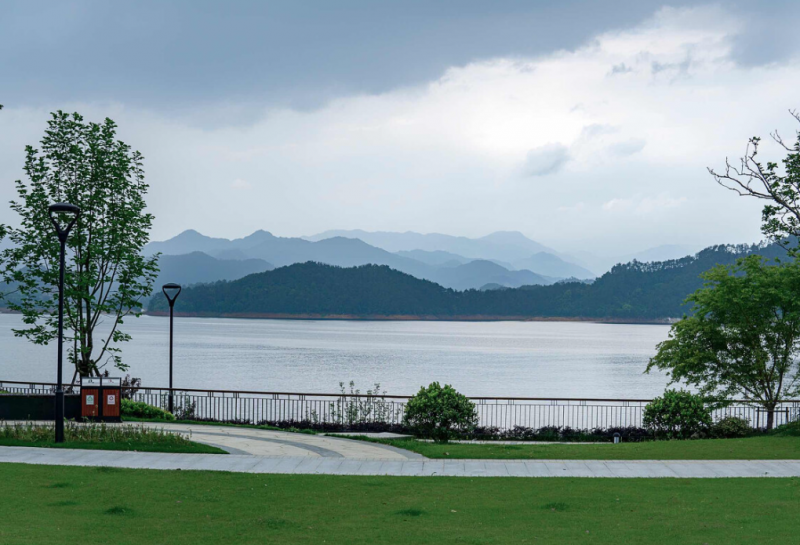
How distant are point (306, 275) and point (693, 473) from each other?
497 feet

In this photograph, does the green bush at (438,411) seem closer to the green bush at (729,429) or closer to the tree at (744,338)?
the green bush at (729,429)

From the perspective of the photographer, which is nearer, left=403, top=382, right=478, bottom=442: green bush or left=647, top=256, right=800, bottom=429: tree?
left=403, top=382, right=478, bottom=442: green bush

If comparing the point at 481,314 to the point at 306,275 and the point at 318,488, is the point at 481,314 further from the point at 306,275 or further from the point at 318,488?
the point at 318,488

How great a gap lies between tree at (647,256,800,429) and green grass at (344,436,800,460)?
498 centimetres

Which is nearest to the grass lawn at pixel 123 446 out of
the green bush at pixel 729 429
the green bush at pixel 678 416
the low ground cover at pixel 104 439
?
the low ground cover at pixel 104 439

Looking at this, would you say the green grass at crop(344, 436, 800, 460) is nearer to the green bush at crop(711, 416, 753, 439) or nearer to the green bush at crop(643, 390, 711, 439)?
the green bush at crop(643, 390, 711, 439)

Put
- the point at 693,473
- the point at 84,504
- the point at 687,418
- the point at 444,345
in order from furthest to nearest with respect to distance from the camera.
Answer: the point at 444,345 < the point at 687,418 < the point at 693,473 < the point at 84,504

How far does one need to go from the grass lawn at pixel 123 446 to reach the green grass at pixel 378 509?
2.73 meters

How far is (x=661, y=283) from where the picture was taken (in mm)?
153125

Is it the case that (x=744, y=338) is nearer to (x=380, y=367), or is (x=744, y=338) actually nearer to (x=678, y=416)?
(x=678, y=416)

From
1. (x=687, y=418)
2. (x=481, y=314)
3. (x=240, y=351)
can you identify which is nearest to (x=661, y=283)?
(x=481, y=314)

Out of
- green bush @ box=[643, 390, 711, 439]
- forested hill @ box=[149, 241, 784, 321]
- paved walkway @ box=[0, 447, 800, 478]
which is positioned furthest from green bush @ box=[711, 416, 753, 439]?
forested hill @ box=[149, 241, 784, 321]

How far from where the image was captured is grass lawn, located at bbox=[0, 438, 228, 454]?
15227 mm

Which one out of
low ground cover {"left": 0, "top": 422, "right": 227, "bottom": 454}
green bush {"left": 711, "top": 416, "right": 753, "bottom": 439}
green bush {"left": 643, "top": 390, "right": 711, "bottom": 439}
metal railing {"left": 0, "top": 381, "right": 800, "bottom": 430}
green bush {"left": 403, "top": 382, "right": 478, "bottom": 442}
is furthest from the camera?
metal railing {"left": 0, "top": 381, "right": 800, "bottom": 430}
